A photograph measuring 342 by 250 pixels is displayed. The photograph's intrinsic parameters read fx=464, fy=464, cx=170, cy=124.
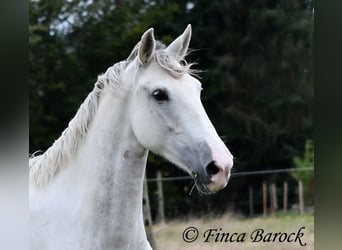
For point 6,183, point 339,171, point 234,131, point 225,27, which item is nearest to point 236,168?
point 234,131

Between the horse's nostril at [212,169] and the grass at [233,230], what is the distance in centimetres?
67

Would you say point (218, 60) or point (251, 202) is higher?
point (218, 60)

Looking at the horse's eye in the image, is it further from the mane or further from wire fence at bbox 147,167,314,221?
wire fence at bbox 147,167,314,221

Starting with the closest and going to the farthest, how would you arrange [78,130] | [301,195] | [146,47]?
[146,47], [78,130], [301,195]

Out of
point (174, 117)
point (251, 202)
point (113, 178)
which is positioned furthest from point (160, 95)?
point (251, 202)

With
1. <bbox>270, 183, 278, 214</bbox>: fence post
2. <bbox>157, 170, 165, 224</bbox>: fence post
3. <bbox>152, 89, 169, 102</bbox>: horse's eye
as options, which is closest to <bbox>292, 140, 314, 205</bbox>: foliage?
<bbox>270, 183, 278, 214</bbox>: fence post

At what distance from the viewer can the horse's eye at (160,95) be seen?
1401 millimetres

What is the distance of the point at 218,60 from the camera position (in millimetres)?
2293

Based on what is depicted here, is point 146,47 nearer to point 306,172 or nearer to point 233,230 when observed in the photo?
point 233,230

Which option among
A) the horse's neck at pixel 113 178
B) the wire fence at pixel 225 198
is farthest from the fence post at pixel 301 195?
the horse's neck at pixel 113 178

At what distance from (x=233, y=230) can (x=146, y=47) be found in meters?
0.97

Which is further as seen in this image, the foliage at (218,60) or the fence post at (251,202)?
the fence post at (251,202)

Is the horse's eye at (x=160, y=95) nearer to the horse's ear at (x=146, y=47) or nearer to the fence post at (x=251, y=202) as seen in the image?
the horse's ear at (x=146, y=47)

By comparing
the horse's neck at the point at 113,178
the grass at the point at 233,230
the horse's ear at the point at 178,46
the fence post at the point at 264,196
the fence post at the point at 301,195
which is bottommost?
the fence post at the point at 301,195
